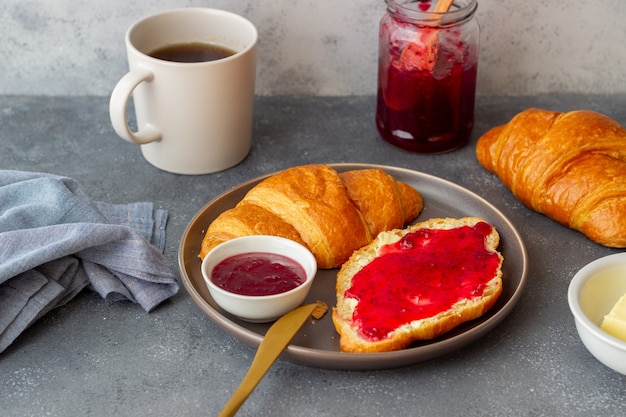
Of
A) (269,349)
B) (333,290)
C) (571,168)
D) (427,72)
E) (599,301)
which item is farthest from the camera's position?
(427,72)

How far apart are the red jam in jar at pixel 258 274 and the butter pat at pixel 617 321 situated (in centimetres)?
53

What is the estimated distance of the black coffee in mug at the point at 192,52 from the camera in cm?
194

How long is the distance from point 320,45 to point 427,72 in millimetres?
434

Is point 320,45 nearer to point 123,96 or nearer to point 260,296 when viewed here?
point 123,96

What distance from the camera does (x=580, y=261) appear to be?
174 cm

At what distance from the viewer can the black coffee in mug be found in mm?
1939

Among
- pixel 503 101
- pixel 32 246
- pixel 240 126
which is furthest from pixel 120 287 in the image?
pixel 503 101

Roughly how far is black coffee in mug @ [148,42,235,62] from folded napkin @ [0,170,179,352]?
16.0 inches

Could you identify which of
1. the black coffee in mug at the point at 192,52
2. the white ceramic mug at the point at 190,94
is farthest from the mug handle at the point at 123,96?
the black coffee in mug at the point at 192,52

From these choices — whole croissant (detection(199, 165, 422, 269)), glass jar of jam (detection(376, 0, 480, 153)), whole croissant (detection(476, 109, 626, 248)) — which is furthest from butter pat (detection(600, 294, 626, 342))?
glass jar of jam (detection(376, 0, 480, 153))

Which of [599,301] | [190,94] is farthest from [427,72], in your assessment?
[599,301]

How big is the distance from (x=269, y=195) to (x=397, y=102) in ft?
1.51

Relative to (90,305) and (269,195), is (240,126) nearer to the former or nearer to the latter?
(269,195)

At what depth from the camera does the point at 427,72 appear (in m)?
1.91
